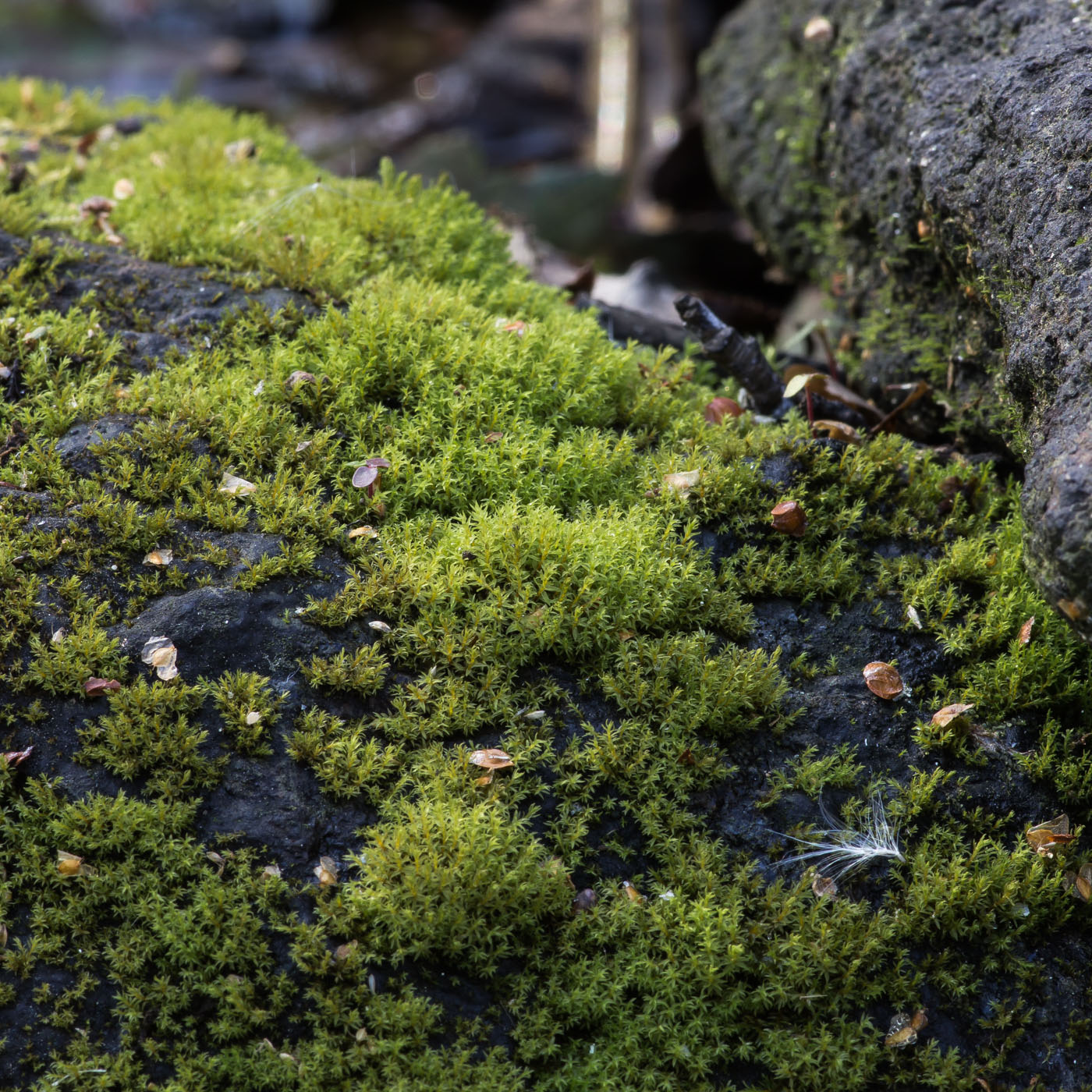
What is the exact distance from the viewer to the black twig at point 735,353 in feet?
12.5

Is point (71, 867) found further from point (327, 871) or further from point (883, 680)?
point (883, 680)

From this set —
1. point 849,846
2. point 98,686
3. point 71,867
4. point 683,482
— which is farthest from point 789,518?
point 71,867

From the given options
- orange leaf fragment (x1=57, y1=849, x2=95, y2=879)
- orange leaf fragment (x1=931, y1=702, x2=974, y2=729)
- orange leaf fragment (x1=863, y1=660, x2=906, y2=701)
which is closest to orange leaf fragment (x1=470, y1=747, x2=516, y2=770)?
orange leaf fragment (x1=57, y1=849, x2=95, y2=879)

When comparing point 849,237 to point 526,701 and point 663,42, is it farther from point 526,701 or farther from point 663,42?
point 663,42

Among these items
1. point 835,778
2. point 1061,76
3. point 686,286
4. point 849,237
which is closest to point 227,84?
point 686,286

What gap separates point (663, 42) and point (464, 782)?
10924 millimetres

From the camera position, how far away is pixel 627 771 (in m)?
2.84

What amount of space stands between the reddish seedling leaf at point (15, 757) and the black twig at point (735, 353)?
2.90m

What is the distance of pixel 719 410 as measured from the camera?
382 cm

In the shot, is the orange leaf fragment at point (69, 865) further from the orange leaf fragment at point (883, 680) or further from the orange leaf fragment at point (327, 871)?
the orange leaf fragment at point (883, 680)

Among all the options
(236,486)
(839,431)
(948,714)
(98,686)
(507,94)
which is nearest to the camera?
(98,686)

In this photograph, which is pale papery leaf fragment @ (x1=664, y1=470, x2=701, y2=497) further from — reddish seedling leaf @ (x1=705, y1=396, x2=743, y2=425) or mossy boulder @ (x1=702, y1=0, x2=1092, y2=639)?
mossy boulder @ (x1=702, y1=0, x2=1092, y2=639)

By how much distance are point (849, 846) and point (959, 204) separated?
247 centimetres

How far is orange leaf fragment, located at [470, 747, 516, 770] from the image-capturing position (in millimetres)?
2785
